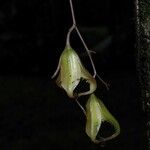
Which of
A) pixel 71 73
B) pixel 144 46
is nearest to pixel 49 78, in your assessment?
pixel 144 46

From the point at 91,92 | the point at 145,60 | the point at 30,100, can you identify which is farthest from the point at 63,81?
the point at 30,100

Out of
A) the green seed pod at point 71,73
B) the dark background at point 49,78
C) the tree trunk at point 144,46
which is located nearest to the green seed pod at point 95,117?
the green seed pod at point 71,73

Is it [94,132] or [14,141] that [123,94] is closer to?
[14,141]

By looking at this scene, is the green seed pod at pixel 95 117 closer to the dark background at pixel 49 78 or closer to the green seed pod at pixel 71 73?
the green seed pod at pixel 71 73

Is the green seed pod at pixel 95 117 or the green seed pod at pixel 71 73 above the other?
the green seed pod at pixel 71 73

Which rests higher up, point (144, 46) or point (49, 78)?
point (144, 46)

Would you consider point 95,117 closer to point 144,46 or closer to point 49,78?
point 144,46

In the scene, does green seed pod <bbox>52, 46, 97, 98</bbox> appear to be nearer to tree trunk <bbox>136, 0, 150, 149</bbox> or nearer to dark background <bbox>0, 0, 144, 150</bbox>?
tree trunk <bbox>136, 0, 150, 149</bbox>

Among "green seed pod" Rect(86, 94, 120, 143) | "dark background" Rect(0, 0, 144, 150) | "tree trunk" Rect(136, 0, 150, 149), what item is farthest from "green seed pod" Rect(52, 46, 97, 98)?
"dark background" Rect(0, 0, 144, 150)
